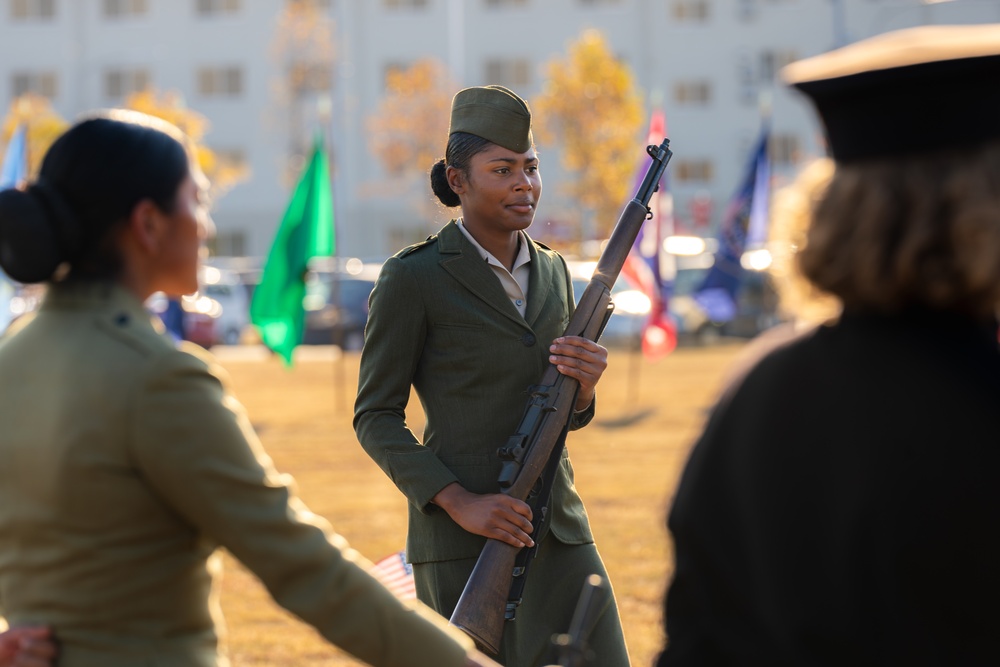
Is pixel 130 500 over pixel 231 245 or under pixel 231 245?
over

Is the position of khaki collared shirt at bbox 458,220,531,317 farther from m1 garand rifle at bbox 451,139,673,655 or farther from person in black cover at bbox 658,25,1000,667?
person in black cover at bbox 658,25,1000,667

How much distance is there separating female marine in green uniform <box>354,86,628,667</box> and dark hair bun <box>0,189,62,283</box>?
163cm

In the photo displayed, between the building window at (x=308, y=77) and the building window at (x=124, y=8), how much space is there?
8925 millimetres

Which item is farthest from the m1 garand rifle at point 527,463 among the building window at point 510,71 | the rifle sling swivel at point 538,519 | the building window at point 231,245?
the building window at point 231,245

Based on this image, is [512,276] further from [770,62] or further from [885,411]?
[770,62]

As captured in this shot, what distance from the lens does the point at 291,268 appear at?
17141mm

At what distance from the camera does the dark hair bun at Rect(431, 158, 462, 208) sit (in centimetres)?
435

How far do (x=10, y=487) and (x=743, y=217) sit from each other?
21229 mm

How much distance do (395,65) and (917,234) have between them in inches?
2393

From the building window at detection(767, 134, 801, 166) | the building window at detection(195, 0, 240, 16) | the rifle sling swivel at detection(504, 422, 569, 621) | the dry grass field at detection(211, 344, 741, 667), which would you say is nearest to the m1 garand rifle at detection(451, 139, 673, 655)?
the rifle sling swivel at detection(504, 422, 569, 621)

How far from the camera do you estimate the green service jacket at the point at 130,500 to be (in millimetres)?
2426

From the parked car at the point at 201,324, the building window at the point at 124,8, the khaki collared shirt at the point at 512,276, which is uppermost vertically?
the building window at the point at 124,8

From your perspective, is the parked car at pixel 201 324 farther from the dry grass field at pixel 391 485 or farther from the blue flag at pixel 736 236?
the blue flag at pixel 736 236

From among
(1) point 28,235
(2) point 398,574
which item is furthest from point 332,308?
(1) point 28,235
